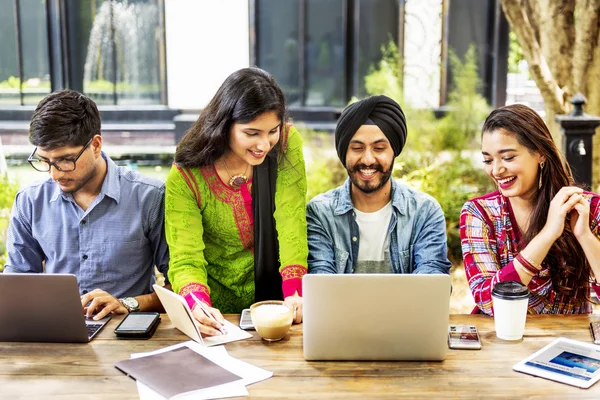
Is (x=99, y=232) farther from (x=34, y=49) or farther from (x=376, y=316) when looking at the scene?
(x=34, y=49)

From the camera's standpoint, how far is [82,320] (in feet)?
6.89

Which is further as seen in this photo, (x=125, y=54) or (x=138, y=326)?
(x=125, y=54)

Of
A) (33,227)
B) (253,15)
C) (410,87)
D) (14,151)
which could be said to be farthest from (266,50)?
(33,227)

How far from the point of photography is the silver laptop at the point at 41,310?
2.03 metres

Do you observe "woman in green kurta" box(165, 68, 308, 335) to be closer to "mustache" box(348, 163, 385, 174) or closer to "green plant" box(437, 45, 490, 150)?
"mustache" box(348, 163, 385, 174)

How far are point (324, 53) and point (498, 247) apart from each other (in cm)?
407

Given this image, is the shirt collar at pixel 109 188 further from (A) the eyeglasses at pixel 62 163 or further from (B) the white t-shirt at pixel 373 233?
(B) the white t-shirt at pixel 373 233

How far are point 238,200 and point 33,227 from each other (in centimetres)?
84

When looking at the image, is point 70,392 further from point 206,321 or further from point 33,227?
point 33,227

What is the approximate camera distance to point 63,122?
2.51m

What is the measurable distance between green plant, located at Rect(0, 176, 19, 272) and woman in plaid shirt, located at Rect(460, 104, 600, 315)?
3233 millimetres

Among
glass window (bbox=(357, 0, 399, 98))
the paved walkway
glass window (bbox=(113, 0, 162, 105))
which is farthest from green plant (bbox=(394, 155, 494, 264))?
glass window (bbox=(113, 0, 162, 105))

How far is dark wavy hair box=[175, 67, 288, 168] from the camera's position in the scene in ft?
7.91

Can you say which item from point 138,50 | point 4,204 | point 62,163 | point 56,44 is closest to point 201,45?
point 138,50
